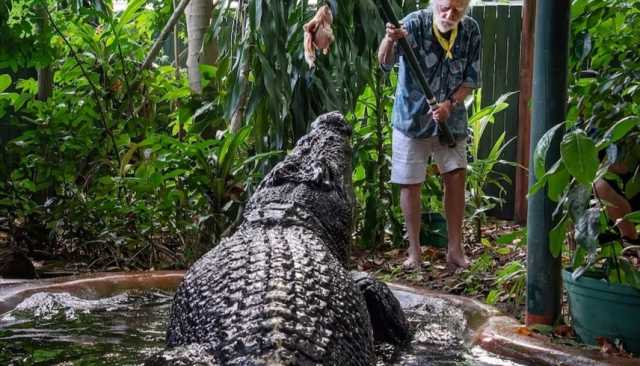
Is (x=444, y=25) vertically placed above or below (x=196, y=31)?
below

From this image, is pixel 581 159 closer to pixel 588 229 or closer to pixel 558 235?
pixel 588 229

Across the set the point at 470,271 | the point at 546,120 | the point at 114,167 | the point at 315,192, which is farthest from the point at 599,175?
the point at 114,167

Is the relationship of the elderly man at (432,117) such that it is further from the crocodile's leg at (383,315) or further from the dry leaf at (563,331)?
the dry leaf at (563,331)

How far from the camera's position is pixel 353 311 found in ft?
7.18

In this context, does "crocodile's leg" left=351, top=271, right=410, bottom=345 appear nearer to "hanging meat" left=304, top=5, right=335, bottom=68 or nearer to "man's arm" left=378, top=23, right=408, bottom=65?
"hanging meat" left=304, top=5, right=335, bottom=68

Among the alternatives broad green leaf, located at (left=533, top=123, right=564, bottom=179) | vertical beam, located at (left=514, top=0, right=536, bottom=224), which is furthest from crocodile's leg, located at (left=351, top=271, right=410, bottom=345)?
vertical beam, located at (left=514, top=0, right=536, bottom=224)

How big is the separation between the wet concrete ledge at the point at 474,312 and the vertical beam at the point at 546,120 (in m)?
0.15

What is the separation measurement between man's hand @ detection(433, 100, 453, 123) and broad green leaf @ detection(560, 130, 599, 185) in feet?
6.70

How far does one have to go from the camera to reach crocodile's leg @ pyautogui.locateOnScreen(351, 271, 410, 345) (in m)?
3.05

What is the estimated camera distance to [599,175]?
243cm

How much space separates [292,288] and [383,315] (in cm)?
115

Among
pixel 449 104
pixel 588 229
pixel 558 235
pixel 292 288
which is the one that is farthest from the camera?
pixel 449 104

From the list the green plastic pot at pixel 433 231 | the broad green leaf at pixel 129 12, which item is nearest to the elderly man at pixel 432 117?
the green plastic pot at pixel 433 231

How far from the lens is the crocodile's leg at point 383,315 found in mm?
3049
